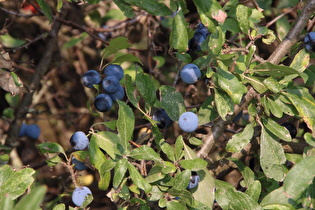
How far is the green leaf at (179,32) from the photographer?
3.73ft

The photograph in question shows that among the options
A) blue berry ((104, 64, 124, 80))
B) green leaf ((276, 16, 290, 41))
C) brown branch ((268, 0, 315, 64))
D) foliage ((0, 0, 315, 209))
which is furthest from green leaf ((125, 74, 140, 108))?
green leaf ((276, 16, 290, 41))

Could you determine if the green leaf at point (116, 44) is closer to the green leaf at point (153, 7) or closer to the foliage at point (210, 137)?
the foliage at point (210, 137)

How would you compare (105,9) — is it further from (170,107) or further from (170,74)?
(170,107)

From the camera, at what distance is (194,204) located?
3.71 feet

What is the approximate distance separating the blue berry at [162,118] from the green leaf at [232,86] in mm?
267

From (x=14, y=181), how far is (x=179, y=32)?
22.8 inches

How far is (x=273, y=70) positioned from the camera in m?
1.20

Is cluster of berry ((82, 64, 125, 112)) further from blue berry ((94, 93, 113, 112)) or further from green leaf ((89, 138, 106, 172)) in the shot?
green leaf ((89, 138, 106, 172))

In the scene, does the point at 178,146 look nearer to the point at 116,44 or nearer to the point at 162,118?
the point at 162,118

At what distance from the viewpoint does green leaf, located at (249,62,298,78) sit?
1170 mm

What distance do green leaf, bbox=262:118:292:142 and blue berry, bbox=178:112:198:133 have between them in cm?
21

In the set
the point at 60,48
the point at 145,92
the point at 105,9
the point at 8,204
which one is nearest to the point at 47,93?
the point at 60,48

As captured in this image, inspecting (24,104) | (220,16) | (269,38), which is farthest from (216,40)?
(24,104)

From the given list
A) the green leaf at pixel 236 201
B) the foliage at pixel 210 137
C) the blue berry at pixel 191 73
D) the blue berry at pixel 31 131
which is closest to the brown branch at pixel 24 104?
the blue berry at pixel 31 131
